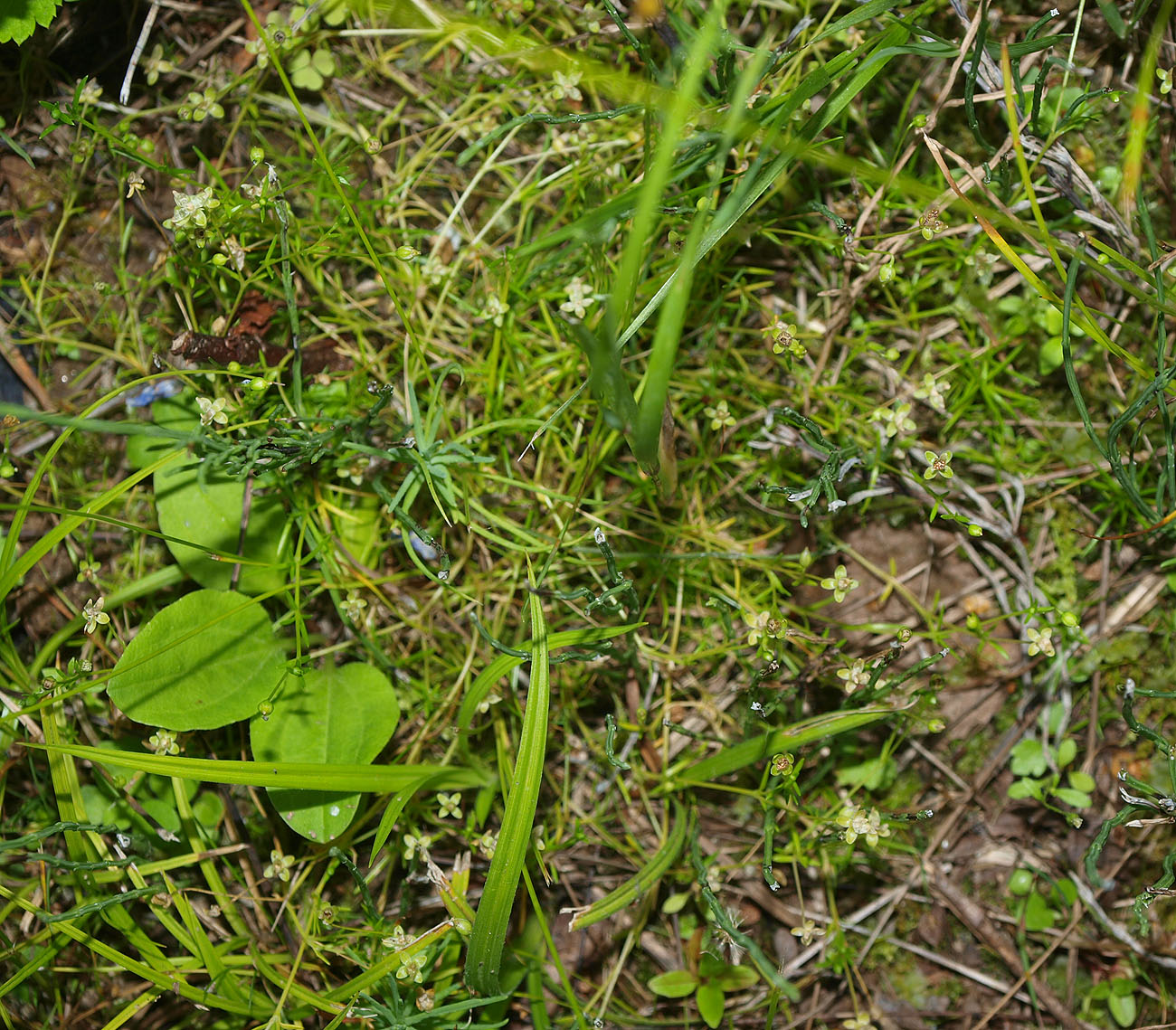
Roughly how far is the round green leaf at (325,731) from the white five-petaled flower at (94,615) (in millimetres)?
438

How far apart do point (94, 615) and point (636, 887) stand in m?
1.46

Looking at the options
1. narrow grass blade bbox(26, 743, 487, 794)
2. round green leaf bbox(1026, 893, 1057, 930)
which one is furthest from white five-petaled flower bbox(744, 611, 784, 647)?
round green leaf bbox(1026, 893, 1057, 930)

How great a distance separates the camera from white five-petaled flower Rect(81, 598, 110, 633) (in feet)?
7.06

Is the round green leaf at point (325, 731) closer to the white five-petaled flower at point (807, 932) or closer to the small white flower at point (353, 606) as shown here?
the small white flower at point (353, 606)

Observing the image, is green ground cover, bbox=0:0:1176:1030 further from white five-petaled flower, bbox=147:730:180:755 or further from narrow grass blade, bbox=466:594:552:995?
narrow grass blade, bbox=466:594:552:995

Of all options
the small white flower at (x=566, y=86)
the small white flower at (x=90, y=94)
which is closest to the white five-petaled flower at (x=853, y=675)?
the small white flower at (x=566, y=86)

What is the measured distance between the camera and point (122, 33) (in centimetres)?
252

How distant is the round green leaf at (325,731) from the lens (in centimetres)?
220

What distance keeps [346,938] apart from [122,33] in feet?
8.20

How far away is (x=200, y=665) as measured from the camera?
7.23 feet

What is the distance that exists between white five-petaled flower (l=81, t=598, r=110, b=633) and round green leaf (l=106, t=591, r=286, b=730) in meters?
0.11

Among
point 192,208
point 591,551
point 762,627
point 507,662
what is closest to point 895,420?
point 762,627

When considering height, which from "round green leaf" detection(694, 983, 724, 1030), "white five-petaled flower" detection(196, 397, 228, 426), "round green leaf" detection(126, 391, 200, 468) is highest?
"white five-petaled flower" detection(196, 397, 228, 426)

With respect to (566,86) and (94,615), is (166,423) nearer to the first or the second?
(94,615)
